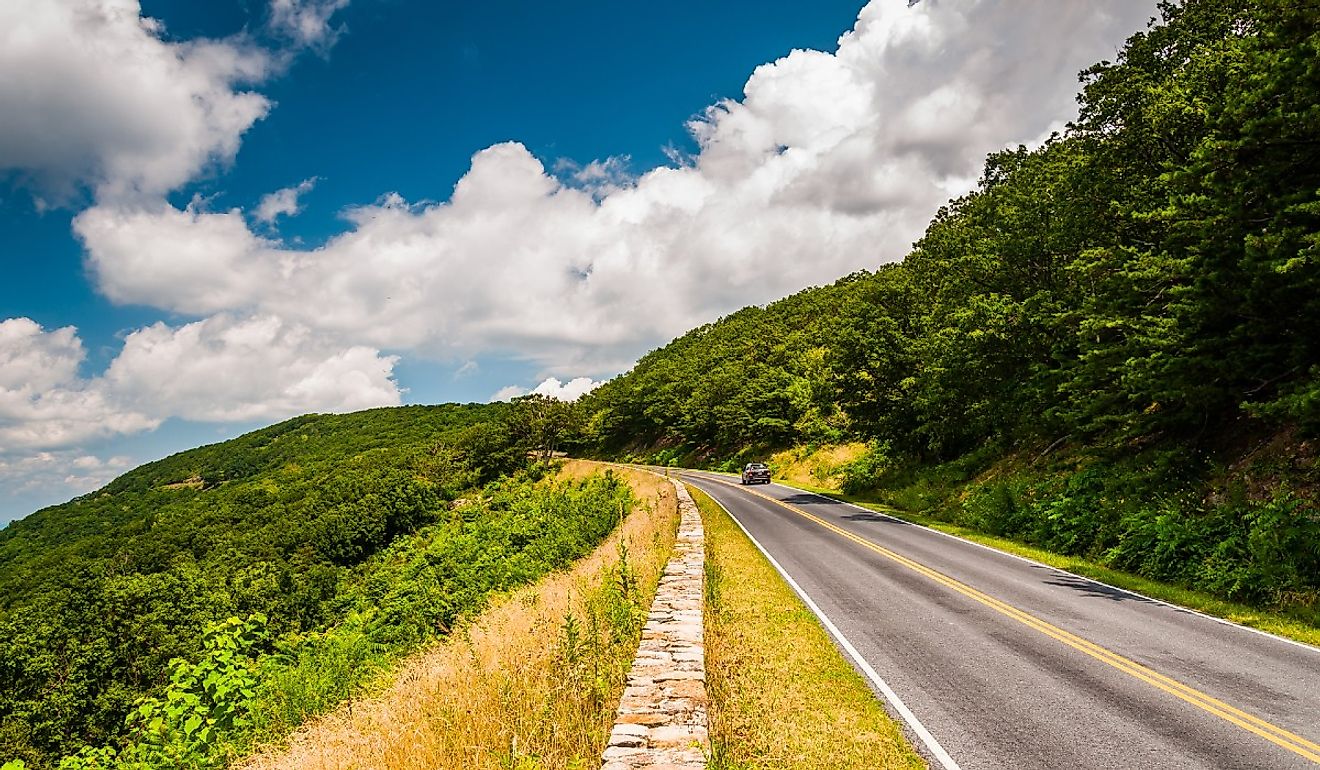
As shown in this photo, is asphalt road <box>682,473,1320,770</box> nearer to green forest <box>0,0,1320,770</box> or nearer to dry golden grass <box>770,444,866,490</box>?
green forest <box>0,0,1320,770</box>

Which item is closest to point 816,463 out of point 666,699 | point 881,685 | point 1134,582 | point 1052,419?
point 1052,419

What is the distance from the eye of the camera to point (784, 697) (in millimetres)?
7652

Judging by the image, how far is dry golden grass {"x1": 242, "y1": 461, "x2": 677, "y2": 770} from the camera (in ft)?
17.8

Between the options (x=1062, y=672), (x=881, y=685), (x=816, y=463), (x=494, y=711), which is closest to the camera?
(x=494, y=711)

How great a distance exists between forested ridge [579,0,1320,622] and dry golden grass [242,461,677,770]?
40.6 feet

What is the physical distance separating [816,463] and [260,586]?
1724 inches

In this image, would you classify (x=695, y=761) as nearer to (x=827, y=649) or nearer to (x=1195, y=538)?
(x=827, y=649)

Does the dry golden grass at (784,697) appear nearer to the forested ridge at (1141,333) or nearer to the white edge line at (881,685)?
the white edge line at (881,685)

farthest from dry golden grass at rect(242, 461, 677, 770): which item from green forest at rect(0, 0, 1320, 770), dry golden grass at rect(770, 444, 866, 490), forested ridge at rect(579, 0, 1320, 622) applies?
dry golden grass at rect(770, 444, 866, 490)

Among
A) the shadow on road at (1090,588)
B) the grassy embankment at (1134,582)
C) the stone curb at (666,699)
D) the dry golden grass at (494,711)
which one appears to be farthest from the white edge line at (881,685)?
the grassy embankment at (1134,582)

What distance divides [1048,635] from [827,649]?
11.8 ft

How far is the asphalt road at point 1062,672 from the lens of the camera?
6.10 meters

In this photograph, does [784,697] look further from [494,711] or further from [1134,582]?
[1134,582]

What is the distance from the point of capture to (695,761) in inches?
184
